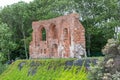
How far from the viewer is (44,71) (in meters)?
22.3

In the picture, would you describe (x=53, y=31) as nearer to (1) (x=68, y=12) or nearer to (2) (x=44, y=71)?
(1) (x=68, y=12)

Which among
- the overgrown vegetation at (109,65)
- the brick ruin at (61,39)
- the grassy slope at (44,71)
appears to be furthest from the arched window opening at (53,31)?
the overgrown vegetation at (109,65)

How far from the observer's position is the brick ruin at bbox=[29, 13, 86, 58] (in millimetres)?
26328

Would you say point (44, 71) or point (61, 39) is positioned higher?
point (61, 39)

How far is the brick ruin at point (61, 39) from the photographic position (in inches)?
1037

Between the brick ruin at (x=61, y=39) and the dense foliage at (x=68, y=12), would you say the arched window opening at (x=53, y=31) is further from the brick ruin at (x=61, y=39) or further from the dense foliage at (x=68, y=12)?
the dense foliage at (x=68, y=12)

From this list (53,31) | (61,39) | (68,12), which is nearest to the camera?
(61,39)

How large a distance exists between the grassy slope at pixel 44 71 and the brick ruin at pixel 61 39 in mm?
3703

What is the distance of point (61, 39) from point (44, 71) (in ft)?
Answer: 23.5

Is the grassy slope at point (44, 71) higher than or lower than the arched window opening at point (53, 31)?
lower

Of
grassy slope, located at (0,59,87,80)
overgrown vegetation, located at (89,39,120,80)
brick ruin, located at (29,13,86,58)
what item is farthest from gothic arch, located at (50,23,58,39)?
overgrown vegetation, located at (89,39,120,80)

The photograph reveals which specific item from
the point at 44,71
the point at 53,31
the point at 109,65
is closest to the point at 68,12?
the point at 53,31

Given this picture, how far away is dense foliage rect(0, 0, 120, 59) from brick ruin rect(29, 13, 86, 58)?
7.08 m

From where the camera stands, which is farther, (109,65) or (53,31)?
(53,31)
